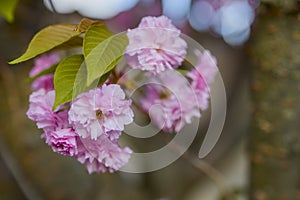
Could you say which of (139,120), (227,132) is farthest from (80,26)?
(227,132)

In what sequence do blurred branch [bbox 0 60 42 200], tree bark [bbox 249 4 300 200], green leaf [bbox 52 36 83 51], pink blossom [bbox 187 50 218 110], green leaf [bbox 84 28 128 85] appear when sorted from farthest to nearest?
blurred branch [bbox 0 60 42 200]
tree bark [bbox 249 4 300 200]
pink blossom [bbox 187 50 218 110]
green leaf [bbox 52 36 83 51]
green leaf [bbox 84 28 128 85]

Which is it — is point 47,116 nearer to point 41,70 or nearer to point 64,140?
point 64,140

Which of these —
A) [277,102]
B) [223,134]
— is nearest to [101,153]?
[277,102]

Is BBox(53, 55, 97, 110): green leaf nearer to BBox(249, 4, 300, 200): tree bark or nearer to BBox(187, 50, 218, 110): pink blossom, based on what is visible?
BBox(187, 50, 218, 110): pink blossom

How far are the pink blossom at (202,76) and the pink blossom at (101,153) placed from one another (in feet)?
0.59

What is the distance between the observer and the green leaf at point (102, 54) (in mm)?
468

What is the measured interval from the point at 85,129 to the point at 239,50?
1.58m

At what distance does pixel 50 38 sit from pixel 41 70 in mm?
195

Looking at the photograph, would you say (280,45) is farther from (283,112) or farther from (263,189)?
(263,189)

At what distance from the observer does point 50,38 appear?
0.55 meters

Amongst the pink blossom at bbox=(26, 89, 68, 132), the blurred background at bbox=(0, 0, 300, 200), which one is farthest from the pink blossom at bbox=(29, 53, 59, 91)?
the blurred background at bbox=(0, 0, 300, 200)

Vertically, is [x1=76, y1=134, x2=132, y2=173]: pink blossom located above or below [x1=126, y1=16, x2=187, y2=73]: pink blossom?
below

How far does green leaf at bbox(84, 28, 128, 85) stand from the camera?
18.4 inches

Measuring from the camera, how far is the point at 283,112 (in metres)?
0.93
